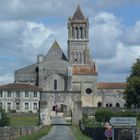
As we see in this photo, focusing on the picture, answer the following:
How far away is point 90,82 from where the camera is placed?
172 meters

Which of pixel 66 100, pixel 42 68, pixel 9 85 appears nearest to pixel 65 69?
pixel 42 68

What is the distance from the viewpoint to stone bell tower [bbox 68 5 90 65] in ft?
595

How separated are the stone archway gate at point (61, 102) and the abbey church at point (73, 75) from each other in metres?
49.5

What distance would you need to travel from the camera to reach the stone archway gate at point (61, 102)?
9320 centimetres

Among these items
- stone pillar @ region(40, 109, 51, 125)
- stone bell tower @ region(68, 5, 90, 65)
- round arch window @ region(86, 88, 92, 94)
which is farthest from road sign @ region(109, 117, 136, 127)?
Answer: stone bell tower @ region(68, 5, 90, 65)

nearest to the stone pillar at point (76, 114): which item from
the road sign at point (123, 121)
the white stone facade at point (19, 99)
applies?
the road sign at point (123, 121)

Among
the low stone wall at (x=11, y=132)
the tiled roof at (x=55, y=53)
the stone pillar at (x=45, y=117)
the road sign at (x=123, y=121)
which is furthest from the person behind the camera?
the tiled roof at (x=55, y=53)

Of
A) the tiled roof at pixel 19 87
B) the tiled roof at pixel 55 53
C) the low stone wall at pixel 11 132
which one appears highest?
the tiled roof at pixel 55 53

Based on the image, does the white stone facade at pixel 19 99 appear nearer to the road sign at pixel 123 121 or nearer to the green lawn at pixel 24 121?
the green lawn at pixel 24 121

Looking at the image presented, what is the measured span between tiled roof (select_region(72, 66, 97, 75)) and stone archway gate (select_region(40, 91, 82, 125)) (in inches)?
2200

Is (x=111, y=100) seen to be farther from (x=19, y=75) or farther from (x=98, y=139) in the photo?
(x=98, y=139)

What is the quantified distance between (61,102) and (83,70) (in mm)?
71402

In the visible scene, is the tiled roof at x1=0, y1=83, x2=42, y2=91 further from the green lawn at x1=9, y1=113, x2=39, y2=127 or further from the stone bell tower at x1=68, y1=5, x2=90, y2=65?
the green lawn at x1=9, y1=113, x2=39, y2=127

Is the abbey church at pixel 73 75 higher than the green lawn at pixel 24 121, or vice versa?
the abbey church at pixel 73 75
